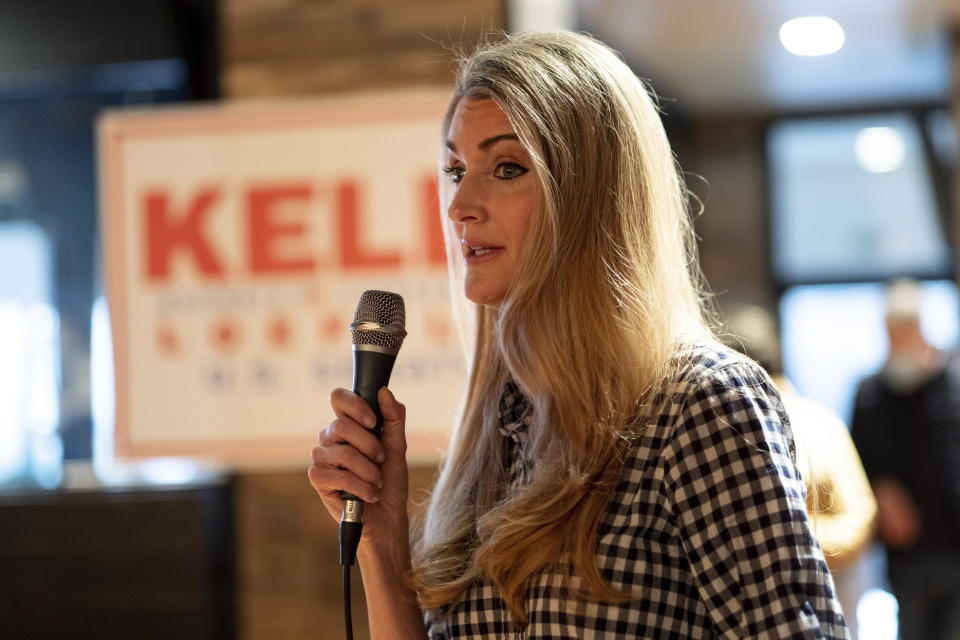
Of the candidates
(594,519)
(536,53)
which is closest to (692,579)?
(594,519)

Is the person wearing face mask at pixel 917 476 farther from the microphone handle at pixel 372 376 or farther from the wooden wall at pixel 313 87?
the microphone handle at pixel 372 376

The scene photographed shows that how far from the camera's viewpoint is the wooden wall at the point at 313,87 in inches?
137

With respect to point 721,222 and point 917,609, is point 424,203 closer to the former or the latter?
point 917,609

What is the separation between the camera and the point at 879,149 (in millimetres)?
7555

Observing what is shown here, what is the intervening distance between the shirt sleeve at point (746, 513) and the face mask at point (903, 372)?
11.7 ft

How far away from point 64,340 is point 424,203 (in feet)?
5.95

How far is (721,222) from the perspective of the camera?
7645 millimetres

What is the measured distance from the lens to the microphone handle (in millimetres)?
1237

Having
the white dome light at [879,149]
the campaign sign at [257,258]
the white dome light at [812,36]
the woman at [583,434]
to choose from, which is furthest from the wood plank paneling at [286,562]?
the white dome light at [879,149]

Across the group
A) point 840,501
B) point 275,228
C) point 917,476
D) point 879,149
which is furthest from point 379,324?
point 879,149

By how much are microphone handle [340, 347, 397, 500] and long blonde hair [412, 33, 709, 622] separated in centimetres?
15

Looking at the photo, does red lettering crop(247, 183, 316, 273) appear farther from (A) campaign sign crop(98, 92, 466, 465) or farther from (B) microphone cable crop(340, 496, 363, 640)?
(B) microphone cable crop(340, 496, 363, 640)

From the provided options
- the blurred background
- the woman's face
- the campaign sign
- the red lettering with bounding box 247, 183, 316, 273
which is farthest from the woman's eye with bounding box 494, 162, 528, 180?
the red lettering with bounding box 247, 183, 316, 273

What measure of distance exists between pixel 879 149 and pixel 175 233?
5726mm
